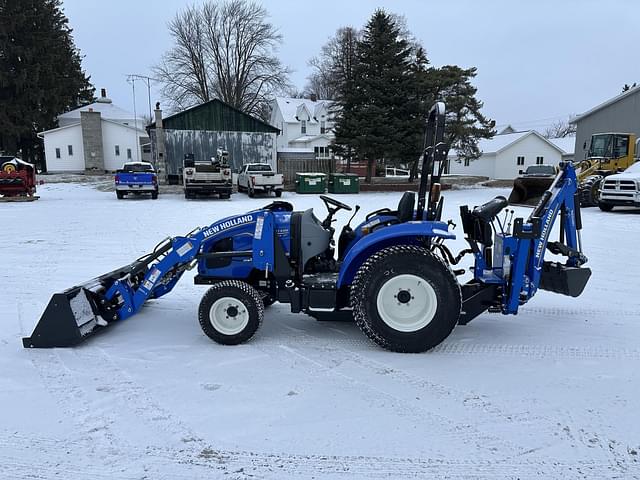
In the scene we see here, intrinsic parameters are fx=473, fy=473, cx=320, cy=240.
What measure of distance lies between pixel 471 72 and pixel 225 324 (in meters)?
27.8

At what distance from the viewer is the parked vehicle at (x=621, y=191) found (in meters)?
14.3

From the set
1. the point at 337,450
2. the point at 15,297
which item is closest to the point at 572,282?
the point at 337,450

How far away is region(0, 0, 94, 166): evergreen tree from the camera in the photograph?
121ft

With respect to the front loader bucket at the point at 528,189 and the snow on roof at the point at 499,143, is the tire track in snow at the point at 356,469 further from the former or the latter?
the snow on roof at the point at 499,143

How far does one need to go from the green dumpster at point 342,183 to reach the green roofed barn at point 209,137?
21.3 ft

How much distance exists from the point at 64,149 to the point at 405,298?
129ft

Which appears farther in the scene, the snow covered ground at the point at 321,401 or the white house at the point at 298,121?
the white house at the point at 298,121

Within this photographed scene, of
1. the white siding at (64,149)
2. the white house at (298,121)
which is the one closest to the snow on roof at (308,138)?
the white house at (298,121)

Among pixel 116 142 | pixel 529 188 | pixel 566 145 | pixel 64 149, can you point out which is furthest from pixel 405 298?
pixel 566 145

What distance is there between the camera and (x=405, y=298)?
3920 millimetres

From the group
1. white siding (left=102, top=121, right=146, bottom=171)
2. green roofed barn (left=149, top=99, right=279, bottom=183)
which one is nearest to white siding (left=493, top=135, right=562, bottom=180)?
green roofed barn (left=149, top=99, right=279, bottom=183)

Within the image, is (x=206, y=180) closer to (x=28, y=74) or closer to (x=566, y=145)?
(x=28, y=74)

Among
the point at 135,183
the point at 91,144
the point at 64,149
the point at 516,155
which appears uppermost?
the point at 91,144

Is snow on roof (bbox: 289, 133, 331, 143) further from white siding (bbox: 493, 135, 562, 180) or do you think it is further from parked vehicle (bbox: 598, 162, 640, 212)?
parked vehicle (bbox: 598, 162, 640, 212)
